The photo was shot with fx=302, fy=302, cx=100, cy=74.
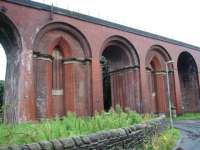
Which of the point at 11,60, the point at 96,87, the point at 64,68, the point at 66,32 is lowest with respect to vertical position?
the point at 96,87

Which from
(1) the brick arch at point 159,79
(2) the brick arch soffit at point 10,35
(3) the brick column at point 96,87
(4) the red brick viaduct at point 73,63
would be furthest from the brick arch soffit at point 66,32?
(1) the brick arch at point 159,79

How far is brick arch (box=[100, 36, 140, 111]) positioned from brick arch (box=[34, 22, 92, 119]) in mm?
3365

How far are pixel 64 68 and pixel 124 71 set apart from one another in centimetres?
698

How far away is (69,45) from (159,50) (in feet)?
36.8

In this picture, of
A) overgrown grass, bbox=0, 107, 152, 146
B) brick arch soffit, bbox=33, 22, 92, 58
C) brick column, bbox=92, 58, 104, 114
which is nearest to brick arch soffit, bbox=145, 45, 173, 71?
brick column, bbox=92, 58, 104, 114

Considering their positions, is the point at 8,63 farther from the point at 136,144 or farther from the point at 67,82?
the point at 136,144

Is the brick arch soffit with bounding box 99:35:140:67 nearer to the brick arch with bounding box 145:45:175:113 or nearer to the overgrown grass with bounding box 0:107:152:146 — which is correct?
the brick arch with bounding box 145:45:175:113

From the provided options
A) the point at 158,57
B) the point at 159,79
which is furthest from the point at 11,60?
the point at 159,79

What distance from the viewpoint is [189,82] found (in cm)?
3466

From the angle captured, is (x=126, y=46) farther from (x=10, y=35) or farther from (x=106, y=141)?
(x=106, y=141)

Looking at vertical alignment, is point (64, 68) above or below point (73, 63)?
below

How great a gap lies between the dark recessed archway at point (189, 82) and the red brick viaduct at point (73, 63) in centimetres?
461

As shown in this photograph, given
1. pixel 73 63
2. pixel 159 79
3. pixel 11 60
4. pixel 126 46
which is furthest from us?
pixel 159 79

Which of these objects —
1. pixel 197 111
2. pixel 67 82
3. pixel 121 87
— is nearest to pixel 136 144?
pixel 67 82
